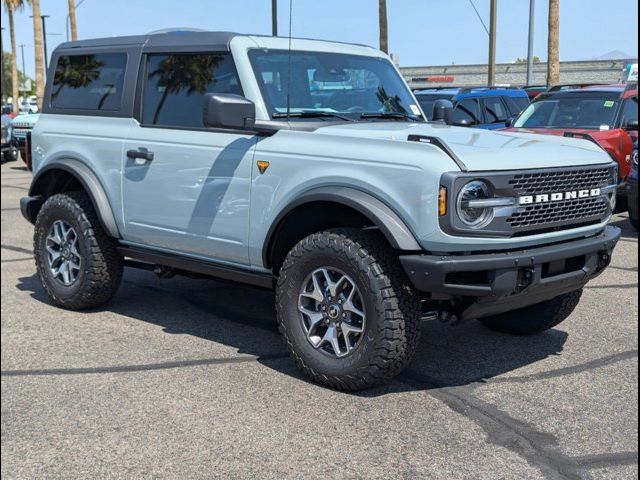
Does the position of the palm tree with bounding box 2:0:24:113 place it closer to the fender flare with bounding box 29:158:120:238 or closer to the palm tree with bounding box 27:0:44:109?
the palm tree with bounding box 27:0:44:109

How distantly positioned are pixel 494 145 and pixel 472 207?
545 millimetres

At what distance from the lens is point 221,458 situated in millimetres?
3629

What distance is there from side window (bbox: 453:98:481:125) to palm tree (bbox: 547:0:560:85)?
8510 mm

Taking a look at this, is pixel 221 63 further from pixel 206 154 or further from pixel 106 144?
pixel 106 144

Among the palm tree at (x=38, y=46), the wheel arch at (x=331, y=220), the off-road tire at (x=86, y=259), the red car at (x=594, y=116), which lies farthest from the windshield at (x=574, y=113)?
the palm tree at (x=38, y=46)

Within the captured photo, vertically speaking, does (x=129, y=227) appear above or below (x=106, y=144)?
below

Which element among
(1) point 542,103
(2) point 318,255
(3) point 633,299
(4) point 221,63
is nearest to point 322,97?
(4) point 221,63

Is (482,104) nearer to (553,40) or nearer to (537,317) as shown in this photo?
(553,40)

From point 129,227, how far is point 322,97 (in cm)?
162

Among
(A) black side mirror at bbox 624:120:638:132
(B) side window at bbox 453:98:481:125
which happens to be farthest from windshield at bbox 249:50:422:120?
(B) side window at bbox 453:98:481:125

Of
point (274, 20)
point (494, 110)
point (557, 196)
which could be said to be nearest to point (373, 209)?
point (557, 196)

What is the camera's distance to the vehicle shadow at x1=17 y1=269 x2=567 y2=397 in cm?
494

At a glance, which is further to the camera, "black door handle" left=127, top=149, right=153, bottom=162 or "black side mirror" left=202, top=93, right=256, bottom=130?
"black door handle" left=127, top=149, right=153, bottom=162

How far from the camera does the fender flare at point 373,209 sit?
13.8ft
